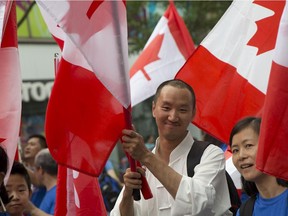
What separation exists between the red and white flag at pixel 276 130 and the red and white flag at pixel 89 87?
2.21ft

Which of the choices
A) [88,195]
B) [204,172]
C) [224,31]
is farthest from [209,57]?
[204,172]

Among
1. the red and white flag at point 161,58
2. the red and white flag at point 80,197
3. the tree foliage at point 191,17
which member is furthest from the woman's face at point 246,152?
the tree foliage at point 191,17

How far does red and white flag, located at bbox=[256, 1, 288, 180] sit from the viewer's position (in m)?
3.59

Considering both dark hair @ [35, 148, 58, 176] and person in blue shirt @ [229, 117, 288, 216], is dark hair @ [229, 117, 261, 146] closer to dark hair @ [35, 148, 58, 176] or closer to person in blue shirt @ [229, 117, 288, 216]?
person in blue shirt @ [229, 117, 288, 216]

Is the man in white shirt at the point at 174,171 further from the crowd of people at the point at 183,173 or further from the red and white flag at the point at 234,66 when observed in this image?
the red and white flag at the point at 234,66

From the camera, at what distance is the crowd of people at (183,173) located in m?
3.65

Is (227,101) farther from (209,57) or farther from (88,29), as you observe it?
(88,29)

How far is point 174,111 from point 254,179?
559 mm

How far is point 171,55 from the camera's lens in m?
8.06

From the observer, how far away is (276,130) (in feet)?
11.8

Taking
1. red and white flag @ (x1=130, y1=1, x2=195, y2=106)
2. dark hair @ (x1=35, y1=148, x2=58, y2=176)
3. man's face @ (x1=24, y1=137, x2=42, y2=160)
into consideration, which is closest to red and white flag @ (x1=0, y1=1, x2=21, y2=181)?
dark hair @ (x1=35, y1=148, x2=58, y2=176)

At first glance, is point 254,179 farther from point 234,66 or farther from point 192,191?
point 234,66

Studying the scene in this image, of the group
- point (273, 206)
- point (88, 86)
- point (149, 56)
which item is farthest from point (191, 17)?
point (273, 206)

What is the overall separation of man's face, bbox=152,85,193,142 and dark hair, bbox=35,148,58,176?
8.54 ft
